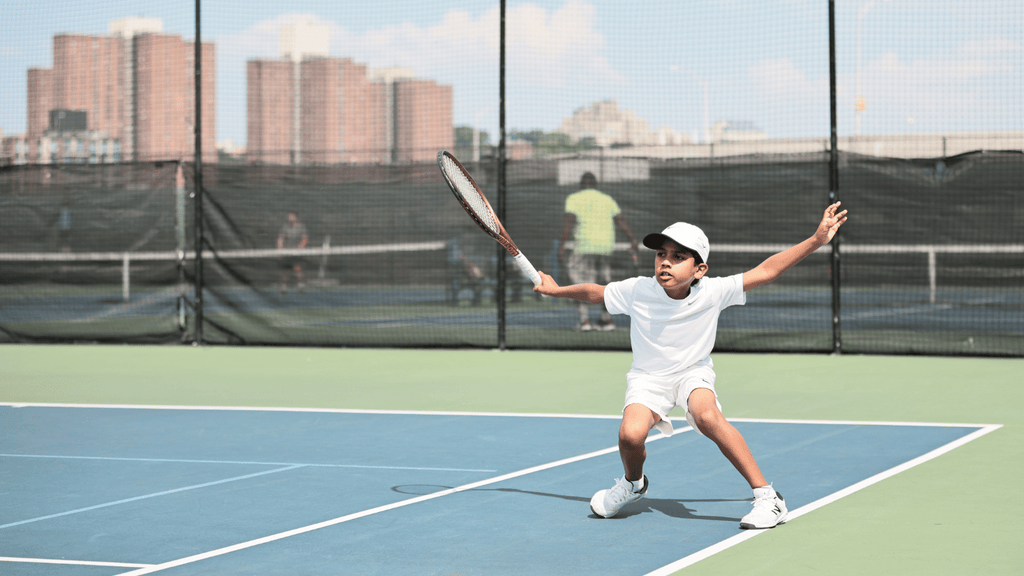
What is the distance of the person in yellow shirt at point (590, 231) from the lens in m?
12.3

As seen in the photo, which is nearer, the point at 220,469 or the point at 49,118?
the point at 220,469

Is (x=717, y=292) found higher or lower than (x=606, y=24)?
lower

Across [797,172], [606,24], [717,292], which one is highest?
[606,24]

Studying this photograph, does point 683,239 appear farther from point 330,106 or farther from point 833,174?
point 330,106

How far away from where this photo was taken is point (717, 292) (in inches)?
198

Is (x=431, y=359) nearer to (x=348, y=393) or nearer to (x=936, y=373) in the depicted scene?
(x=348, y=393)

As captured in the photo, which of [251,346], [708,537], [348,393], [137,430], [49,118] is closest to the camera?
[708,537]

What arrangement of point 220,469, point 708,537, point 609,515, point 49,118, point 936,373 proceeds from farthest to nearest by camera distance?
point 49,118, point 936,373, point 220,469, point 609,515, point 708,537

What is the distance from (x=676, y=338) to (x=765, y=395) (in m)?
4.00

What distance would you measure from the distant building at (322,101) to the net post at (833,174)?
41.0m

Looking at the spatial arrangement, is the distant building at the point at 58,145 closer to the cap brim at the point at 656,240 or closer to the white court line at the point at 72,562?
the white court line at the point at 72,562

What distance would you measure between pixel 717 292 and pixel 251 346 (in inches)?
355

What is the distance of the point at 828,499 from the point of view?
5.20m

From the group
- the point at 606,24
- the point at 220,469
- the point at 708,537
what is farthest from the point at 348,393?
the point at 606,24
